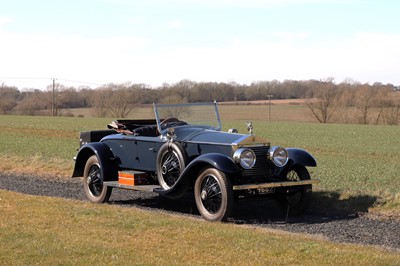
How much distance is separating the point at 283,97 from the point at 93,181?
77459 millimetres

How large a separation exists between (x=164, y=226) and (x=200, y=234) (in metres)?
0.65

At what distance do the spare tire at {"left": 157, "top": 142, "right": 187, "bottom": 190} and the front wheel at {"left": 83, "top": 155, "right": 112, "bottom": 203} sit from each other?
1.49 m

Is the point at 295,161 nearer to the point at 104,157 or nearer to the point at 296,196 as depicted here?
the point at 296,196

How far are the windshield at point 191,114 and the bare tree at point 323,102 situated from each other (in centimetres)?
6396

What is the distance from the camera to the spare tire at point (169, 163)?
9.31 metres

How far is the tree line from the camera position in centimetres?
6800

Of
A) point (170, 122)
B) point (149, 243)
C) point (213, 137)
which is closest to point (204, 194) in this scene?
point (213, 137)

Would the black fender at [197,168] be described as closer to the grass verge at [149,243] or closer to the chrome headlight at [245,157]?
the chrome headlight at [245,157]

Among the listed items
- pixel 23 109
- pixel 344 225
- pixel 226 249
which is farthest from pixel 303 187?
pixel 23 109

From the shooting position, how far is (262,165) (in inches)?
357

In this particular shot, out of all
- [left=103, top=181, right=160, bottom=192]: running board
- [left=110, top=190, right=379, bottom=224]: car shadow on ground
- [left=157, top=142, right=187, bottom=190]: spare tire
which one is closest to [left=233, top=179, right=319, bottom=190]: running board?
[left=110, top=190, right=379, bottom=224]: car shadow on ground

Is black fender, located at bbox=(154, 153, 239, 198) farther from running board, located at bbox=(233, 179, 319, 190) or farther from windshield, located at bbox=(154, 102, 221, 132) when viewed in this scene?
windshield, located at bbox=(154, 102, 221, 132)

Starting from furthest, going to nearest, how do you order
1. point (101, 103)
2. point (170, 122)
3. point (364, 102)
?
1. point (101, 103)
2. point (364, 102)
3. point (170, 122)

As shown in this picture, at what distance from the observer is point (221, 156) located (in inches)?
344
